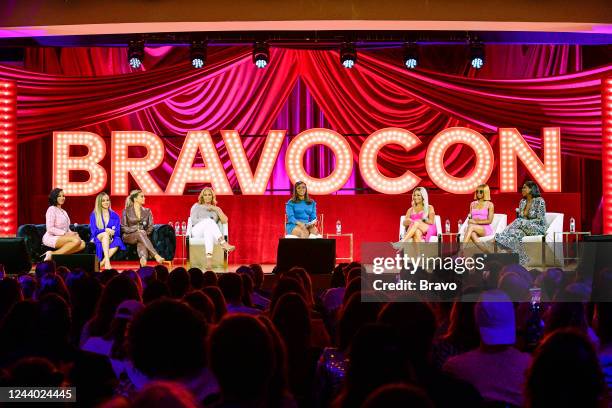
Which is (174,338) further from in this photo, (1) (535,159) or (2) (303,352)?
(1) (535,159)

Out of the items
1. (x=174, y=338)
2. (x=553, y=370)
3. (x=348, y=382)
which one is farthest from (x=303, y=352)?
(x=553, y=370)

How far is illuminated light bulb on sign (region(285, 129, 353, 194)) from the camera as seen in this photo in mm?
10664

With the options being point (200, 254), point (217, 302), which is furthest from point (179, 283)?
point (200, 254)

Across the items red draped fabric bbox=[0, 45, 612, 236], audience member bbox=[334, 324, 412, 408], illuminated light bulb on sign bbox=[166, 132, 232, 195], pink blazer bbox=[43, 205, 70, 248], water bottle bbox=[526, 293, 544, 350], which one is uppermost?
red draped fabric bbox=[0, 45, 612, 236]

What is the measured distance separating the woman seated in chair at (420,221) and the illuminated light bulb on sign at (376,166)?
123 centimetres

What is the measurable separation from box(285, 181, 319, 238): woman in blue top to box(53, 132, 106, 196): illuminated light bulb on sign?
304cm

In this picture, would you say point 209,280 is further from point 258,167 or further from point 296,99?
point 296,99

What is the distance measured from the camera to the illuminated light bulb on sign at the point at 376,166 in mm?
10680

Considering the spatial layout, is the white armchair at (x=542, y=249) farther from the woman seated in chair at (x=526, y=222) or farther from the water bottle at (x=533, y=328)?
the water bottle at (x=533, y=328)

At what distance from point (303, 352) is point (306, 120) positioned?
1009 centimetres

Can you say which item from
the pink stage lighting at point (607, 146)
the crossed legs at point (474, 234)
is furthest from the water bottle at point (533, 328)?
the pink stage lighting at point (607, 146)

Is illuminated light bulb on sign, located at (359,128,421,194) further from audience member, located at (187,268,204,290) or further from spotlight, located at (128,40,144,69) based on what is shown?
audience member, located at (187,268,204,290)

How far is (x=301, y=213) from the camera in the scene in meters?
9.62

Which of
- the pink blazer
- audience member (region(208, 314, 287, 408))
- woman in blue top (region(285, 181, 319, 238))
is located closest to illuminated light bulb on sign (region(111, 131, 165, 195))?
the pink blazer
